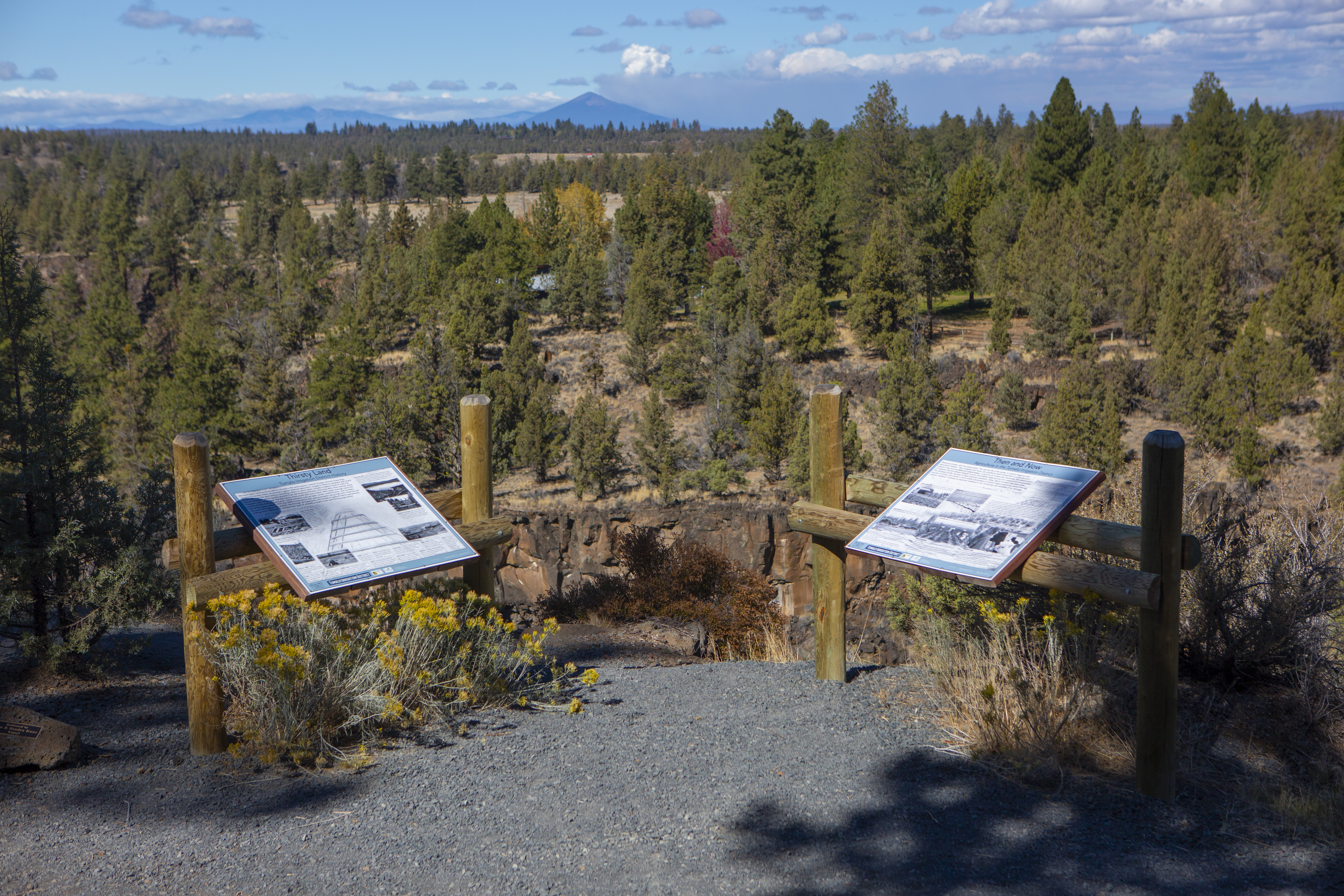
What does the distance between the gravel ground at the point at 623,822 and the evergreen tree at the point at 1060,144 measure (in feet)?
143

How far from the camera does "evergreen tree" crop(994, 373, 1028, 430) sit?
26188 millimetres

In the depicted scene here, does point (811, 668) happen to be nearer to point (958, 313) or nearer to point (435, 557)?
point (435, 557)

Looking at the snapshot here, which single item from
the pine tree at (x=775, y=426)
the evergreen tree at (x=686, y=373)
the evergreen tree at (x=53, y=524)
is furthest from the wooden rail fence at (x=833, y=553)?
the evergreen tree at (x=686, y=373)

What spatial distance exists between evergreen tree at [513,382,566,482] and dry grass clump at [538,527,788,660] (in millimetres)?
15325

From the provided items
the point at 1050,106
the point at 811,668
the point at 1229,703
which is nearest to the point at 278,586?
the point at 811,668

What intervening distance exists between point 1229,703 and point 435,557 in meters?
4.13

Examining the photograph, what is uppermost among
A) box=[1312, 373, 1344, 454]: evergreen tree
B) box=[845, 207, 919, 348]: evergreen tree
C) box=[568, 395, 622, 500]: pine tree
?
box=[845, 207, 919, 348]: evergreen tree

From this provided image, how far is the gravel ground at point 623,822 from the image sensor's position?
127 inches

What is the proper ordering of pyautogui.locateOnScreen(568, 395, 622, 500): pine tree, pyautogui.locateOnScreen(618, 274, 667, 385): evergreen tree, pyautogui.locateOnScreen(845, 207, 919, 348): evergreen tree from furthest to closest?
pyautogui.locateOnScreen(618, 274, 667, 385): evergreen tree → pyautogui.locateOnScreen(845, 207, 919, 348): evergreen tree → pyautogui.locateOnScreen(568, 395, 622, 500): pine tree

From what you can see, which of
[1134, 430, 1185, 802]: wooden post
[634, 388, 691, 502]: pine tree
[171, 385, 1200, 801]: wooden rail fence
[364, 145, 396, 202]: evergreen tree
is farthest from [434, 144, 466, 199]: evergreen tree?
[1134, 430, 1185, 802]: wooden post

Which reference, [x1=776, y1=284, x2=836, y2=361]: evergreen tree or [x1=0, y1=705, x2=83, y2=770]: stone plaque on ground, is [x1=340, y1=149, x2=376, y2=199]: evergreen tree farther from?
[x1=0, y1=705, x2=83, y2=770]: stone plaque on ground

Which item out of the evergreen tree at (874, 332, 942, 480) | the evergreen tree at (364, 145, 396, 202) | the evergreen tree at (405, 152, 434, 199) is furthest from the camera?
the evergreen tree at (364, 145, 396, 202)

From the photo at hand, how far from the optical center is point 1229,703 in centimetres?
505

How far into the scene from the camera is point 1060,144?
43.0m
